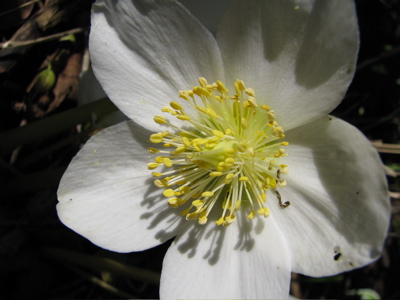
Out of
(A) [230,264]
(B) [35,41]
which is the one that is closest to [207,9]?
(B) [35,41]

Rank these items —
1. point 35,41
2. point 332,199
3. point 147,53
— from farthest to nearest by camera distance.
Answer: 1. point 35,41
2. point 147,53
3. point 332,199

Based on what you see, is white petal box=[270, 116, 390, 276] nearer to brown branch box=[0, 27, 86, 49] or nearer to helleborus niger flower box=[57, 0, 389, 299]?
helleborus niger flower box=[57, 0, 389, 299]

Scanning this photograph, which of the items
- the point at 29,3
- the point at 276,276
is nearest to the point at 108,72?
the point at 29,3

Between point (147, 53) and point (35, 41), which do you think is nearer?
point (147, 53)

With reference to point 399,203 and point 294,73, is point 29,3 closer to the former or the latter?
point 294,73

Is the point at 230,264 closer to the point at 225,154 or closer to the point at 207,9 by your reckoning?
the point at 225,154

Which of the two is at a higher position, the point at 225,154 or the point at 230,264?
the point at 225,154

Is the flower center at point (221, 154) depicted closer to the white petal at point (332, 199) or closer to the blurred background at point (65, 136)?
the white petal at point (332, 199)
